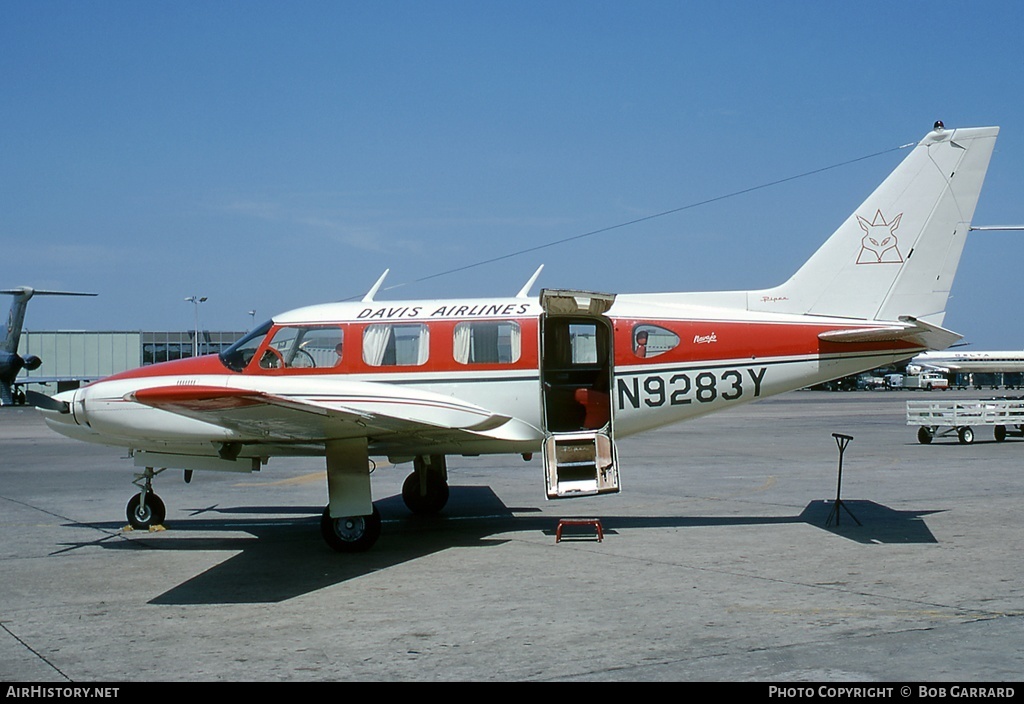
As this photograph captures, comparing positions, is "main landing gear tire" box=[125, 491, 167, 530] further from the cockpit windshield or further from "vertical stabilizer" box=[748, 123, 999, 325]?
"vertical stabilizer" box=[748, 123, 999, 325]

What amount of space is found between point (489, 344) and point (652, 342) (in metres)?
2.12

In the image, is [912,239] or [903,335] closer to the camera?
[903,335]

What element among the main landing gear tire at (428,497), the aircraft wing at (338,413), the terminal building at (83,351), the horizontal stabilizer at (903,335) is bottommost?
the main landing gear tire at (428,497)

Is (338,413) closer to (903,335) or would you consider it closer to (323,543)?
(323,543)

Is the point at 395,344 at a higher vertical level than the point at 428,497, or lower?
higher

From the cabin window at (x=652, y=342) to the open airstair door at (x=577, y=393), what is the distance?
0.35m

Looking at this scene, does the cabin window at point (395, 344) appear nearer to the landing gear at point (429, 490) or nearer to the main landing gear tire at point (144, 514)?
the landing gear at point (429, 490)

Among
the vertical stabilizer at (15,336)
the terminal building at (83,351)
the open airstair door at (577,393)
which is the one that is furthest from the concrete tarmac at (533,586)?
the terminal building at (83,351)

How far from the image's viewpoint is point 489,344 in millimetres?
11969

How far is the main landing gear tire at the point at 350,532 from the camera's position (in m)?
10.9

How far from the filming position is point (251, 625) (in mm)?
7672

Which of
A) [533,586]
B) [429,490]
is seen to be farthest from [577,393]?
[533,586]

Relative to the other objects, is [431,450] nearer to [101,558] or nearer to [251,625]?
[101,558]

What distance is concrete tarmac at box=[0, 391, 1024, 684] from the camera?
645 cm
